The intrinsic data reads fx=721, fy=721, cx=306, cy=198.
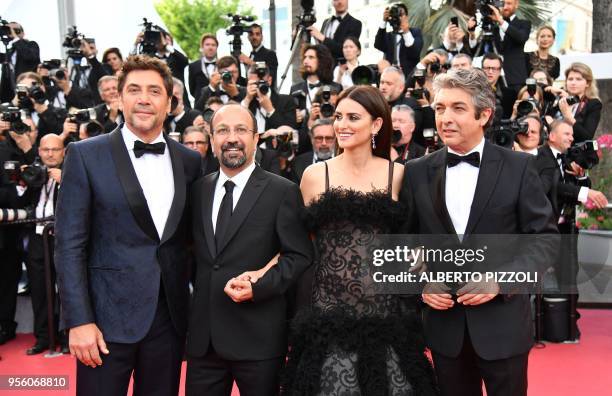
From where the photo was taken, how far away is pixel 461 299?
104 inches

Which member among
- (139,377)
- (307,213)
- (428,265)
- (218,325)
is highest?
(307,213)

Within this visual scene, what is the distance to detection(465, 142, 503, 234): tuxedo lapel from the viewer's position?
8.84ft

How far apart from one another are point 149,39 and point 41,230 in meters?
3.24

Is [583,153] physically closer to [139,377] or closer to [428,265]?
[428,265]

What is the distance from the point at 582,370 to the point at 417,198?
2.78m

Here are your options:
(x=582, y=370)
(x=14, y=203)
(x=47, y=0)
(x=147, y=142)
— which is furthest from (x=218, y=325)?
(x=47, y=0)

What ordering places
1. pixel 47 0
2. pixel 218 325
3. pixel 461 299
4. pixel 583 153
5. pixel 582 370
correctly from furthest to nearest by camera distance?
pixel 47 0 < pixel 583 153 < pixel 582 370 < pixel 218 325 < pixel 461 299

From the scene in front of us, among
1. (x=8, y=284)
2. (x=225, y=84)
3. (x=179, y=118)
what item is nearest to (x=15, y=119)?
(x=8, y=284)

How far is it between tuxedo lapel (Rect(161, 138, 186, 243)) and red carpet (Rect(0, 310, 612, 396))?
2037mm

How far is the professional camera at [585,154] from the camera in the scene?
5379 mm

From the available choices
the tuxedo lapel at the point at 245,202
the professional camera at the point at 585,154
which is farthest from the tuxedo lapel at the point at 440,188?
the professional camera at the point at 585,154

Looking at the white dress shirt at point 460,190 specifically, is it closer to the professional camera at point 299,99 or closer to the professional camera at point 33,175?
the professional camera at point 33,175

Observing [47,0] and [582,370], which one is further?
[47,0]

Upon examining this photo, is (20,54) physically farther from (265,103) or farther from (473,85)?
(473,85)
